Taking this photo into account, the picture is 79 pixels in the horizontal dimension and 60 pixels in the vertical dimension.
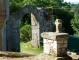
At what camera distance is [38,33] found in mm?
20312

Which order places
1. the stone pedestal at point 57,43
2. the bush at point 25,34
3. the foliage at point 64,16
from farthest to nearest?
the foliage at point 64,16
the bush at point 25,34
the stone pedestal at point 57,43

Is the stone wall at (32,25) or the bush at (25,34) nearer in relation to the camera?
the stone wall at (32,25)

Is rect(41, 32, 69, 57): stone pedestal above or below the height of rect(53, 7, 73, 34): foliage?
below

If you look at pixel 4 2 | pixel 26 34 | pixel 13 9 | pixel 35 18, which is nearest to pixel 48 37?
pixel 4 2

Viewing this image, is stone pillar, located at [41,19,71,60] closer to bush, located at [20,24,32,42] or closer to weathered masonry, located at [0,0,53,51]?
weathered masonry, located at [0,0,53,51]

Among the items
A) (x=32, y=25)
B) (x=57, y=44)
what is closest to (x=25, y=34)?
(x=32, y=25)

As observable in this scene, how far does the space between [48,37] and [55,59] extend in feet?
2.51

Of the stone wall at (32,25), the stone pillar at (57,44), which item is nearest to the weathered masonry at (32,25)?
the stone wall at (32,25)

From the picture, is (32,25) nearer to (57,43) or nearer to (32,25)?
(32,25)

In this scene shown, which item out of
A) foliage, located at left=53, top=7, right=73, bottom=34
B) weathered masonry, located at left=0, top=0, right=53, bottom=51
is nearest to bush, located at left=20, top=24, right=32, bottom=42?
weathered masonry, located at left=0, top=0, right=53, bottom=51

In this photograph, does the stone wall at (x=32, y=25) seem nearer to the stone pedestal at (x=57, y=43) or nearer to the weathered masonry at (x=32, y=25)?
the weathered masonry at (x=32, y=25)

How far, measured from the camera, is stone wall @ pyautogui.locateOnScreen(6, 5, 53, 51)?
682 inches

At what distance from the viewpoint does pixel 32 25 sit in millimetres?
20328

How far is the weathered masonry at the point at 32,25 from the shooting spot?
56.6 feet
